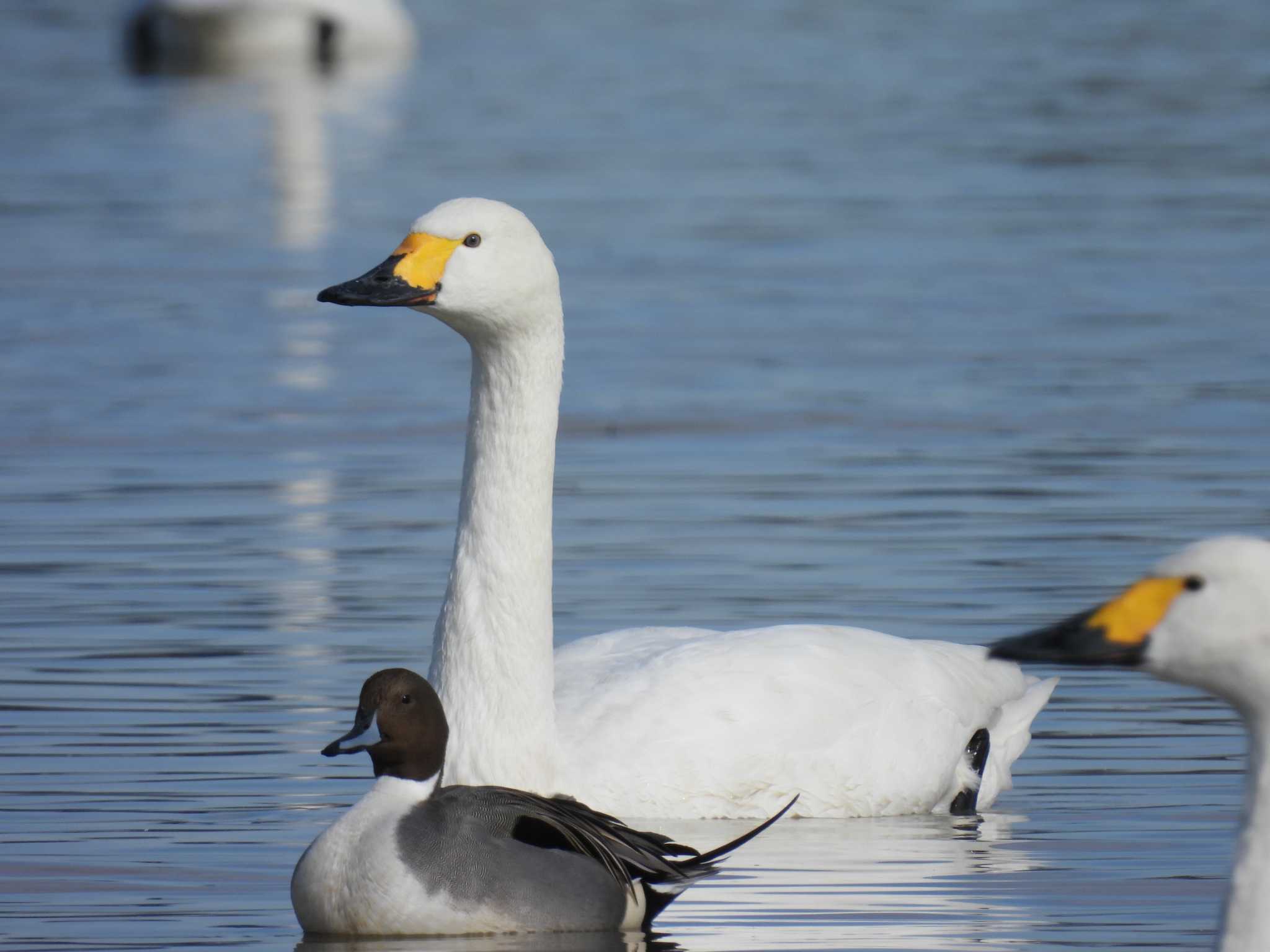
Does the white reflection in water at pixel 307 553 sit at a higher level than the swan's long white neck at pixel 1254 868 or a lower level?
lower

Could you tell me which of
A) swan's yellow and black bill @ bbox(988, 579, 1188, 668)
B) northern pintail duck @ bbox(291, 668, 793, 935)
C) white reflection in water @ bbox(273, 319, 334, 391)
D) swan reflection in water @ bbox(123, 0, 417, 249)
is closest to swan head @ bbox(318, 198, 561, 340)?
northern pintail duck @ bbox(291, 668, 793, 935)

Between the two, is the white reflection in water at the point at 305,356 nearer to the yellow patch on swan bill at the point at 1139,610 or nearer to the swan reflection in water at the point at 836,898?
the swan reflection in water at the point at 836,898

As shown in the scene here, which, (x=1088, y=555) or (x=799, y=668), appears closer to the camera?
(x=799, y=668)

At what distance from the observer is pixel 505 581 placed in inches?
Answer: 326

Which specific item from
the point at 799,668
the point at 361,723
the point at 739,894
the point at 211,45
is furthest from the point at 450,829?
the point at 211,45

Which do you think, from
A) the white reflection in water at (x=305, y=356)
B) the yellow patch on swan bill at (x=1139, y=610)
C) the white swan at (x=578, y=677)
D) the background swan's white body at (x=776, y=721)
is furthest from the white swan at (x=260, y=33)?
the yellow patch on swan bill at (x=1139, y=610)

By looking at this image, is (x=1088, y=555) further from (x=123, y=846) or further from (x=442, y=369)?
(x=442, y=369)

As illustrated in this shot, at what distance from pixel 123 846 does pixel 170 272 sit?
1413 cm

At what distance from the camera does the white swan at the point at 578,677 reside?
26.6ft

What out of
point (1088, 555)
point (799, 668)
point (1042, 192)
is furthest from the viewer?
point (1042, 192)

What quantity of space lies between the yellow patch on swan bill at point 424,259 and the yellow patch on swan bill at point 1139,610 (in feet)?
9.47

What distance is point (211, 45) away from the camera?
45438mm

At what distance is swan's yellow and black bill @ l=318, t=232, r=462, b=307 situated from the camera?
7.90m

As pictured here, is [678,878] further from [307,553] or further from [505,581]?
[307,553]
